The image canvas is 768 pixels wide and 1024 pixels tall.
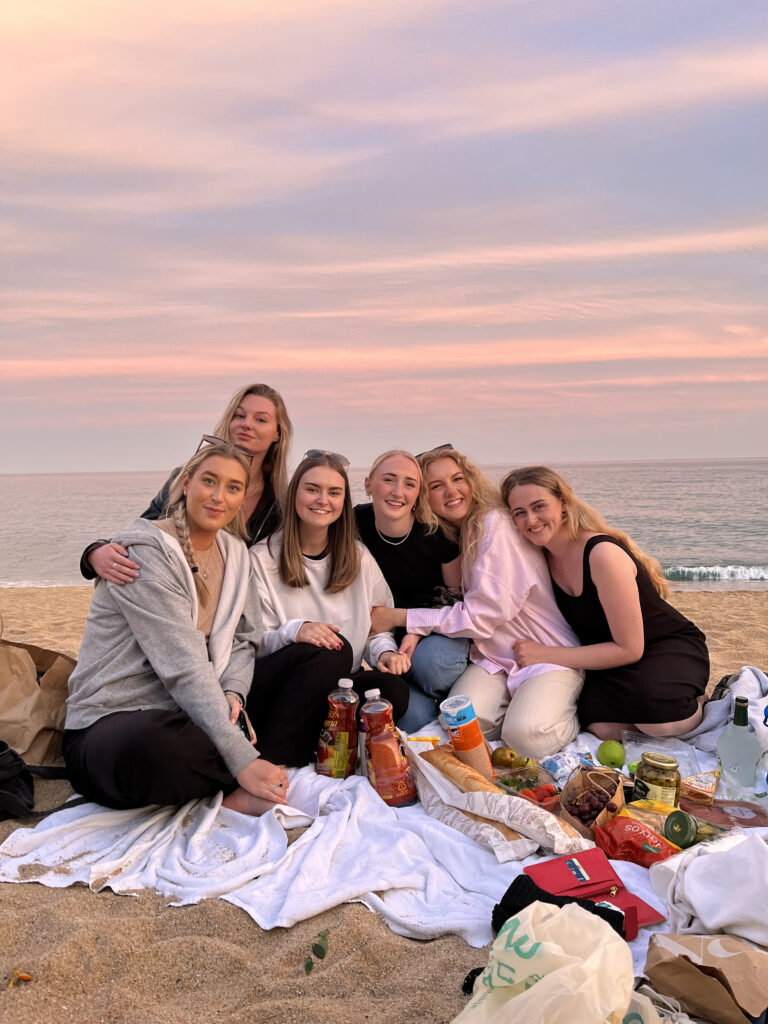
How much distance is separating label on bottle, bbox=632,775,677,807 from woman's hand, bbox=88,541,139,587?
234 cm

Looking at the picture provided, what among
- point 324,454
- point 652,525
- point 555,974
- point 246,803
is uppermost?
point 324,454

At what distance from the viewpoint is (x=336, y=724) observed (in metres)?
3.76

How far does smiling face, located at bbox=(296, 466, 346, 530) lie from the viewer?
418 cm

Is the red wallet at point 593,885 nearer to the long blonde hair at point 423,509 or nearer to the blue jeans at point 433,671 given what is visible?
the blue jeans at point 433,671

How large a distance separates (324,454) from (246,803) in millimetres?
1832

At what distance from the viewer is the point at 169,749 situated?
322 centimetres

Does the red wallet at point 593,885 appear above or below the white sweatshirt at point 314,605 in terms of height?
below

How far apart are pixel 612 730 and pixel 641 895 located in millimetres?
1673

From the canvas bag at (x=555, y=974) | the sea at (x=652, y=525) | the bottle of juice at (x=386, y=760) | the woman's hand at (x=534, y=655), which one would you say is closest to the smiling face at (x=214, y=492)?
the bottle of juice at (x=386, y=760)

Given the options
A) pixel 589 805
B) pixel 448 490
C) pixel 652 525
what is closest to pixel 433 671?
pixel 448 490

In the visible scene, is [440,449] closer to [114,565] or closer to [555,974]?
[114,565]

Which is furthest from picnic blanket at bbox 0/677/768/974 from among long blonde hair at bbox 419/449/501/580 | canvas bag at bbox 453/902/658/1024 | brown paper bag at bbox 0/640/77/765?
long blonde hair at bbox 419/449/501/580

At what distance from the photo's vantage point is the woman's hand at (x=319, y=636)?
13.1 feet

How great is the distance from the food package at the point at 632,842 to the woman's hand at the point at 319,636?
1520 mm
